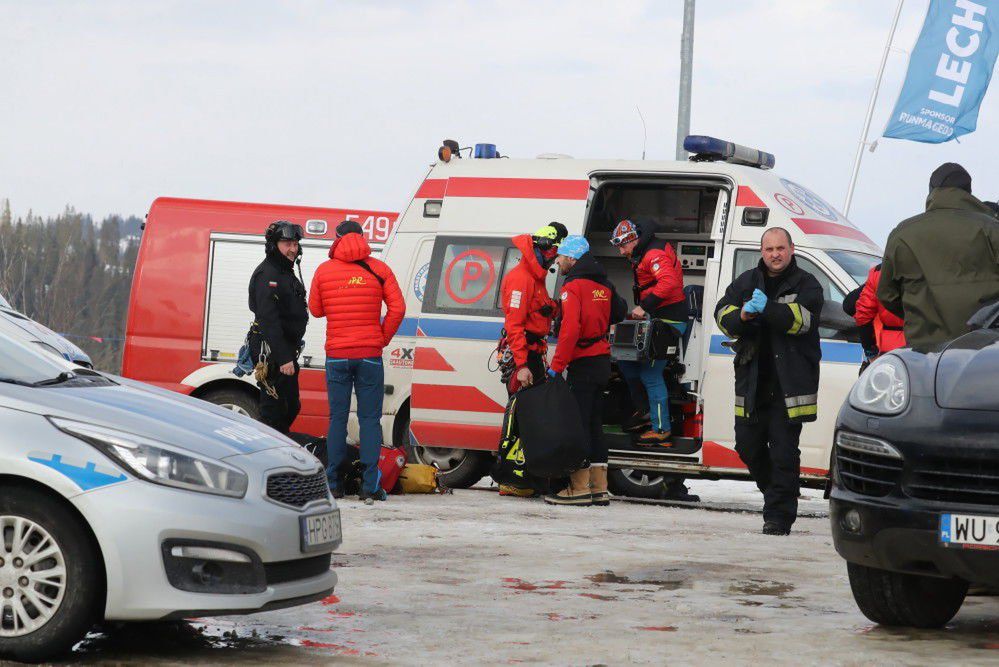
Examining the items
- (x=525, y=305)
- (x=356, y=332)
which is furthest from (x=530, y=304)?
(x=356, y=332)

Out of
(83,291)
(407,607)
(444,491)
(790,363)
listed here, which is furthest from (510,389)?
(83,291)

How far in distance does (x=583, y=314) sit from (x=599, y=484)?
1312mm

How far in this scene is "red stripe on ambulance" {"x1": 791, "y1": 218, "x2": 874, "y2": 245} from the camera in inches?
441

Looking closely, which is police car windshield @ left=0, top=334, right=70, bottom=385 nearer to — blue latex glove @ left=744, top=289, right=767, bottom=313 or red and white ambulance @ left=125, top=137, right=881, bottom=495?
blue latex glove @ left=744, top=289, right=767, bottom=313

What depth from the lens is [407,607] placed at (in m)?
6.41

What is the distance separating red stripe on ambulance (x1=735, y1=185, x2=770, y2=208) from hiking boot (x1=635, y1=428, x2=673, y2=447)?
1834mm

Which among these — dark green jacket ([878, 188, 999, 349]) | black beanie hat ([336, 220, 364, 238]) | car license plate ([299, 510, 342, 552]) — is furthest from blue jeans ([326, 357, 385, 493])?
car license plate ([299, 510, 342, 552])

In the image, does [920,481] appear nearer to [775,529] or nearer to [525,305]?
Answer: [775,529]

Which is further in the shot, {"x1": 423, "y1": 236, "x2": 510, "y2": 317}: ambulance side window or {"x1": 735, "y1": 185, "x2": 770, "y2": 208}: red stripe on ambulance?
{"x1": 423, "y1": 236, "x2": 510, "y2": 317}: ambulance side window

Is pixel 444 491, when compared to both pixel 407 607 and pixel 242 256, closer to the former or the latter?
pixel 242 256

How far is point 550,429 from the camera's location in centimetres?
1083

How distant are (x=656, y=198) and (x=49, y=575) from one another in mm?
8731

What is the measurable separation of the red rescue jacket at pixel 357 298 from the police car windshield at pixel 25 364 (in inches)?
184

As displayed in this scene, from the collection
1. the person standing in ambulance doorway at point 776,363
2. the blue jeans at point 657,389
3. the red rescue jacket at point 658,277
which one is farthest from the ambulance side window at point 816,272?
the person standing in ambulance doorway at point 776,363
